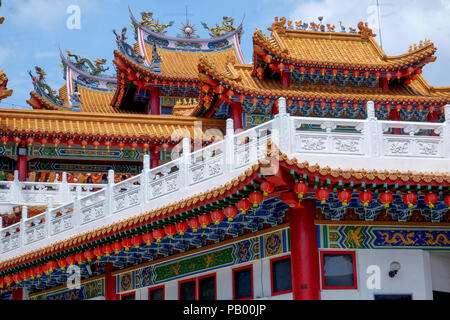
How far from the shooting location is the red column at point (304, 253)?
1318 cm

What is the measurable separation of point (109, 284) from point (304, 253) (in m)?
6.71

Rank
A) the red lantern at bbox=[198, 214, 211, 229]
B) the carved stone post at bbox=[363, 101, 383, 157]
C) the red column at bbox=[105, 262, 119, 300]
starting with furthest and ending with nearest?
the red column at bbox=[105, 262, 119, 300] < the red lantern at bbox=[198, 214, 211, 229] < the carved stone post at bbox=[363, 101, 383, 157]

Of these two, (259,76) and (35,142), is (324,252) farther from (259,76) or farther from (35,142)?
(35,142)

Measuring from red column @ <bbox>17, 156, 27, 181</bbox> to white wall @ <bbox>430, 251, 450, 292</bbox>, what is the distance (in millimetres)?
13713

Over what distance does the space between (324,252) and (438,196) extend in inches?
82.5

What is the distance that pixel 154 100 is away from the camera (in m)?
30.0

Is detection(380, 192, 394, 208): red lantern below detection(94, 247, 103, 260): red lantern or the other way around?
the other way around

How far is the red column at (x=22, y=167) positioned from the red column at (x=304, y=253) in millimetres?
12474

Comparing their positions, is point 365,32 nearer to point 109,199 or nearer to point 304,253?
point 109,199

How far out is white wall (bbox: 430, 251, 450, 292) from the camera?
1427 cm

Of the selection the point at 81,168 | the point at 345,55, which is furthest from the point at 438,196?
the point at 81,168

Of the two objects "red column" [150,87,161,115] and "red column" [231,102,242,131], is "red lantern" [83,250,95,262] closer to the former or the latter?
"red column" [231,102,242,131]

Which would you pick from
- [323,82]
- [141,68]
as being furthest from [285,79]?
[141,68]

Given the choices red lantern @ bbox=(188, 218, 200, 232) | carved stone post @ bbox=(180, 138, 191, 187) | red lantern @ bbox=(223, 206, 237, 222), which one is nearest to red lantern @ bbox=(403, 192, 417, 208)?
red lantern @ bbox=(223, 206, 237, 222)
